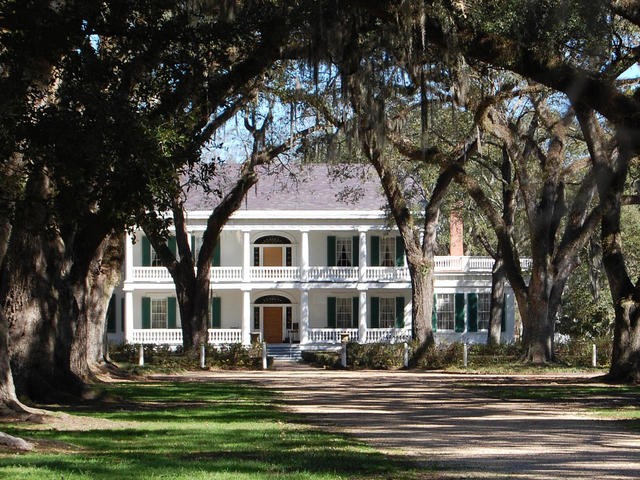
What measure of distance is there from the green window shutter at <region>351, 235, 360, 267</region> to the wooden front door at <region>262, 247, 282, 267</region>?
337 cm

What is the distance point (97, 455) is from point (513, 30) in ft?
30.9

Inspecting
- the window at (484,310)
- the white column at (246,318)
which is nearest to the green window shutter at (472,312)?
the window at (484,310)

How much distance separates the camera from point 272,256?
43344 mm

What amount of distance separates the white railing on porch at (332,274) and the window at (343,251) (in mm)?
1110

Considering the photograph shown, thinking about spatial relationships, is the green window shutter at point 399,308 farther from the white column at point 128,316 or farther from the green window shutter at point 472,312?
the white column at point 128,316

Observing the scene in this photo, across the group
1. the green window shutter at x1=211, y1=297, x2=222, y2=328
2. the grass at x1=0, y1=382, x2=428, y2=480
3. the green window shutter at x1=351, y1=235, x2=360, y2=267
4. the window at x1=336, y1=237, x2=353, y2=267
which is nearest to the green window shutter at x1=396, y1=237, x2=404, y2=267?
the green window shutter at x1=351, y1=235, x2=360, y2=267

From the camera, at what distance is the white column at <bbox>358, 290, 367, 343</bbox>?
40.5m

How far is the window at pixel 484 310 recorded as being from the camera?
139 ft

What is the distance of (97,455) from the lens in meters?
9.28

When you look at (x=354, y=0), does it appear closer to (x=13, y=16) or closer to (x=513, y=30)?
(x=513, y=30)

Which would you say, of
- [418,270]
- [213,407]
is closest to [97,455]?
[213,407]

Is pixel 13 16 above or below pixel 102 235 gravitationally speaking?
above

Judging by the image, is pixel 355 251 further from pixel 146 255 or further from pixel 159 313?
pixel 146 255

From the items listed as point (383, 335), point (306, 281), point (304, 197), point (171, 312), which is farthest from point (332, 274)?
point (171, 312)
